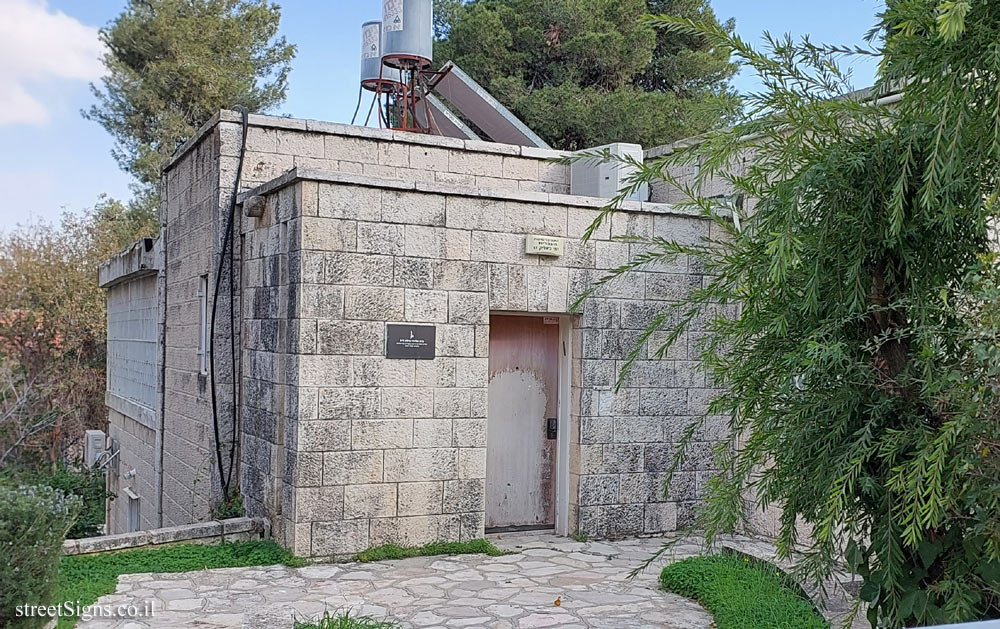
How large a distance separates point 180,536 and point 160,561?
421 mm

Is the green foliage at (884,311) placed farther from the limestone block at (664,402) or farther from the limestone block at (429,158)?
the limestone block at (429,158)

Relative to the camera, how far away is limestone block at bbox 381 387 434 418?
695cm

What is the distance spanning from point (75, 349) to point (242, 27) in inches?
365

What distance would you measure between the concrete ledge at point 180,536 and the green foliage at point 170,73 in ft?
56.2

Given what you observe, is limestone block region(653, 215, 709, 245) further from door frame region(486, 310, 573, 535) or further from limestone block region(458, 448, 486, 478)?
limestone block region(458, 448, 486, 478)

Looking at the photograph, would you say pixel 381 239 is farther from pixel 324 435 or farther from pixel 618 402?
pixel 618 402

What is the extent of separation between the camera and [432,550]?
7.04m

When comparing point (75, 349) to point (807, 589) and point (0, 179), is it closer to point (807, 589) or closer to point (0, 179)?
point (0, 179)

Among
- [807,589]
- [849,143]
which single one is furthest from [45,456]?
[849,143]

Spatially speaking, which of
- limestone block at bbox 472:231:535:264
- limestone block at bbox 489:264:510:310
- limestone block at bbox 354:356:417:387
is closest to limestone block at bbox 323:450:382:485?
limestone block at bbox 354:356:417:387

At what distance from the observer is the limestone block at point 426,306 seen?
7039mm

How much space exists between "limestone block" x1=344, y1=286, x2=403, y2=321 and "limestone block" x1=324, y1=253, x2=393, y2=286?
0.20ft

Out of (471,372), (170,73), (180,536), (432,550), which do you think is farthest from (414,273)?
(170,73)

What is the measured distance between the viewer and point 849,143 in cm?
368
